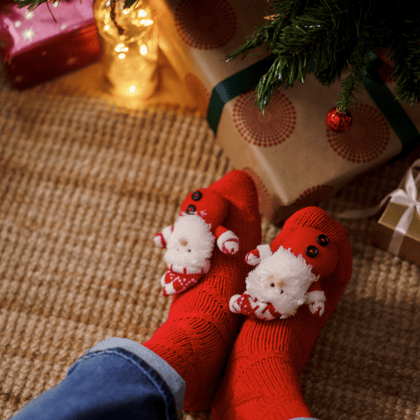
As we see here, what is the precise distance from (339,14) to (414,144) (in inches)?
13.2

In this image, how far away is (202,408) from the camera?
608 millimetres

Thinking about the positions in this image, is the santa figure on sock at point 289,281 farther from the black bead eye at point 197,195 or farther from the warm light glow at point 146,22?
the warm light glow at point 146,22

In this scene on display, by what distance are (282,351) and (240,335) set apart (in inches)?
2.5

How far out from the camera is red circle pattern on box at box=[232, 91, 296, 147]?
2.09 feet

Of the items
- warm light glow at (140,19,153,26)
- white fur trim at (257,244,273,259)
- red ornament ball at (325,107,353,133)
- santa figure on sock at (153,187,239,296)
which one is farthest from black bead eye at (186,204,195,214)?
warm light glow at (140,19,153,26)

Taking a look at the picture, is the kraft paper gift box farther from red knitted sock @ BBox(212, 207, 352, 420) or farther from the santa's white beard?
the santa's white beard

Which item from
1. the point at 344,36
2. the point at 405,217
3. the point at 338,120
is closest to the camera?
the point at 344,36

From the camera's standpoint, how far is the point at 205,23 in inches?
26.1

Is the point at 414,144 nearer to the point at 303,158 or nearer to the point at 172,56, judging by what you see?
the point at 303,158

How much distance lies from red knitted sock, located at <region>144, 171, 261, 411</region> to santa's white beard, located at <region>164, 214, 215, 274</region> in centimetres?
3

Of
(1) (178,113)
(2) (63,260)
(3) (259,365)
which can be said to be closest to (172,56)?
(1) (178,113)

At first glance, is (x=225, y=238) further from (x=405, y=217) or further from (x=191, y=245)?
(x=405, y=217)

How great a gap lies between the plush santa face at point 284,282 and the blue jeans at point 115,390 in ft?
0.52

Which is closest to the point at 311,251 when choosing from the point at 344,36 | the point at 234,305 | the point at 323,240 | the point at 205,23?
the point at 323,240
